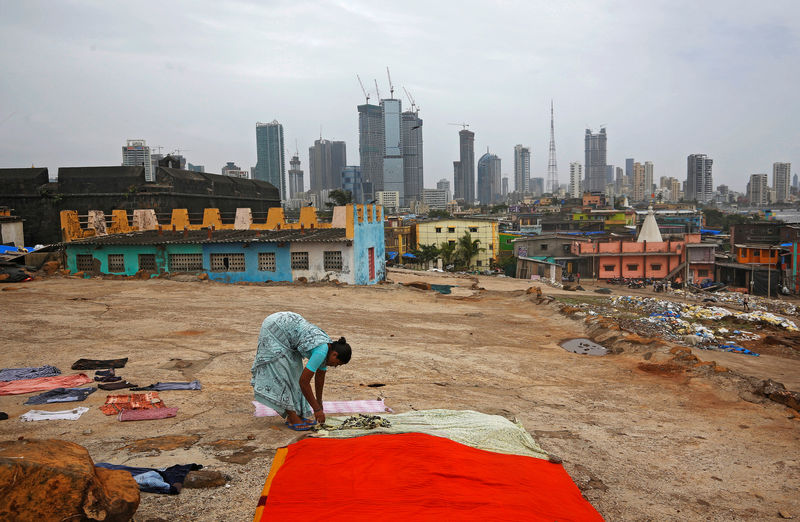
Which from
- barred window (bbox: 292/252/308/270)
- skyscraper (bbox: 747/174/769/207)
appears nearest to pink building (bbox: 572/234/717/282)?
barred window (bbox: 292/252/308/270)

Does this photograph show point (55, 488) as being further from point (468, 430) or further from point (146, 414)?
point (468, 430)

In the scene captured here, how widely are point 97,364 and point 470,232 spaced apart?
162ft

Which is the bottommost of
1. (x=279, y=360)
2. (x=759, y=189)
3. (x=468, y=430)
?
(x=468, y=430)

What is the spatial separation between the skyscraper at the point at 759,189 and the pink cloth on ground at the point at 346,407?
222862 mm

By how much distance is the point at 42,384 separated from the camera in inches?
293

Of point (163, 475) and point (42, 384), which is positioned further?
point (42, 384)

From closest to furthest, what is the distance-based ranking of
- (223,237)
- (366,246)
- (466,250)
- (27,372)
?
(27,372)
(223,237)
(366,246)
(466,250)

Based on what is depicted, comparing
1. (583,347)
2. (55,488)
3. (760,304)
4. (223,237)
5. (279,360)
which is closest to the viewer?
(55,488)

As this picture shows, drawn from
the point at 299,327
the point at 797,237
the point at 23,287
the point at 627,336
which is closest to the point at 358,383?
the point at 299,327

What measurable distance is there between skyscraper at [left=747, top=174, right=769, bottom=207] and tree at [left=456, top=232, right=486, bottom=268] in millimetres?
182689

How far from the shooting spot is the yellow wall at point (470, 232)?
56125mm

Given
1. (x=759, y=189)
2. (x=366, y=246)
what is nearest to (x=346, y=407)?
(x=366, y=246)

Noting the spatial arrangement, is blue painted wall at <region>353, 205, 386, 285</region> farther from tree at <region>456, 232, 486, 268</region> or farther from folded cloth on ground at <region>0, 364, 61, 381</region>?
tree at <region>456, 232, 486, 268</region>

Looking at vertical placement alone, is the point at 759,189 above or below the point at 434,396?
above
